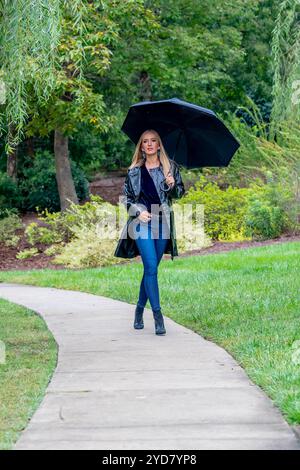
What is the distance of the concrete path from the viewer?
5266 mm

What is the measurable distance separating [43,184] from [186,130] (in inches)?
→ 733

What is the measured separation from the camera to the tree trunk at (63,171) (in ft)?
82.3

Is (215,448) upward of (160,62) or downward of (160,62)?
downward

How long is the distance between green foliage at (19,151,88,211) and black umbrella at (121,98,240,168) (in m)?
18.1

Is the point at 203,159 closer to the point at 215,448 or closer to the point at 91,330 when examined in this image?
the point at 91,330

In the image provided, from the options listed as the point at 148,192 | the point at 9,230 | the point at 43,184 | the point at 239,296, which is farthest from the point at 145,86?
the point at 148,192

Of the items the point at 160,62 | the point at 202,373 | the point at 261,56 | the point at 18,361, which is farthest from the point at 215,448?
the point at 261,56

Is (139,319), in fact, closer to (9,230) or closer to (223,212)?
(223,212)

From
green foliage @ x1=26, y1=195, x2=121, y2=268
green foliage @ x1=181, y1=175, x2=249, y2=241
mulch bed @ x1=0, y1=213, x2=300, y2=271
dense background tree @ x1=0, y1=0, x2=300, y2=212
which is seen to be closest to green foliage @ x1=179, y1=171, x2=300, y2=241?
Result: green foliage @ x1=181, y1=175, x2=249, y2=241

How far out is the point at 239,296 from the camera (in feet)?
37.4

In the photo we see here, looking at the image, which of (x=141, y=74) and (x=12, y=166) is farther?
(x=12, y=166)

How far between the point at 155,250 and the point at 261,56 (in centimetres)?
2056

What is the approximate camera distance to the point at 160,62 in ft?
78.6

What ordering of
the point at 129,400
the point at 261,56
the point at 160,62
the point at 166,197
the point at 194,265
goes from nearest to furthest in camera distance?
1. the point at 129,400
2. the point at 166,197
3. the point at 194,265
4. the point at 160,62
5. the point at 261,56
